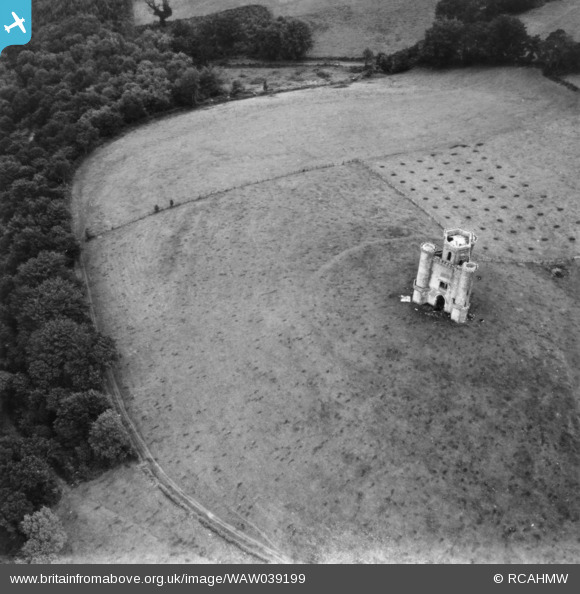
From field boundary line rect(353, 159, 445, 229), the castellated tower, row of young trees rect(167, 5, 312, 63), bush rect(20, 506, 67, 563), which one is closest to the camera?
bush rect(20, 506, 67, 563)

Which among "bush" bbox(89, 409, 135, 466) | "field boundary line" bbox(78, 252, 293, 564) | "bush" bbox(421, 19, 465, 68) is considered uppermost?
"bush" bbox(421, 19, 465, 68)

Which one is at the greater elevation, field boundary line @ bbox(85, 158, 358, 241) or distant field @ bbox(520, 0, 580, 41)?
distant field @ bbox(520, 0, 580, 41)

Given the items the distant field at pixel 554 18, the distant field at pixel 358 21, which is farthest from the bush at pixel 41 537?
the distant field at pixel 554 18

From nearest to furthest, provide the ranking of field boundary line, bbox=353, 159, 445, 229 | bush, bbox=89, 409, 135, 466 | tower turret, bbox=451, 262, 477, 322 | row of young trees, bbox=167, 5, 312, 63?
1. bush, bbox=89, 409, 135, 466
2. tower turret, bbox=451, 262, 477, 322
3. field boundary line, bbox=353, 159, 445, 229
4. row of young trees, bbox=167, 5, 312, 63

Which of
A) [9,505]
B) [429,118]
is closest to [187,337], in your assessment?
[9,505]

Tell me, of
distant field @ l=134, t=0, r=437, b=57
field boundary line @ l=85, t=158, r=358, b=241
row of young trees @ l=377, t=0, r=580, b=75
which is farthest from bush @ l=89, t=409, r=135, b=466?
distant field @ l=134, t=0, r=437, b=57

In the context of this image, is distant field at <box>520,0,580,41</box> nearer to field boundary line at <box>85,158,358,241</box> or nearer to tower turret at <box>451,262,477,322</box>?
field boundary line at <box>85,158,358,241</box>
